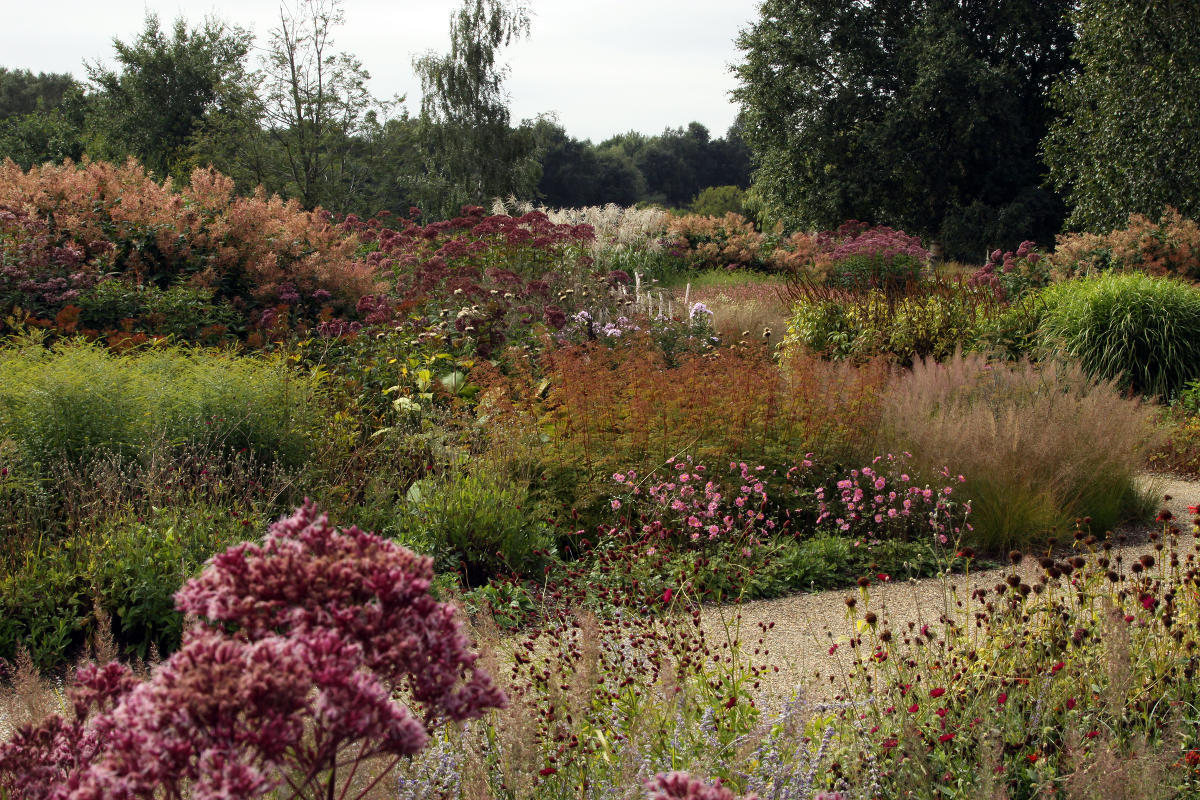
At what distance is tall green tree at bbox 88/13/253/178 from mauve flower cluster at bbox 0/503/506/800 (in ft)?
101

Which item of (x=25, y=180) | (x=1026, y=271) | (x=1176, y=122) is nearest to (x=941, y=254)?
(x=1176, y=122)

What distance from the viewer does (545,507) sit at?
5.25 meters

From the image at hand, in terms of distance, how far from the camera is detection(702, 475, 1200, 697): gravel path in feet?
12.1

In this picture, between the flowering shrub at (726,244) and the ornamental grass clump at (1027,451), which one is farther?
the flowering shrub at (726,244)

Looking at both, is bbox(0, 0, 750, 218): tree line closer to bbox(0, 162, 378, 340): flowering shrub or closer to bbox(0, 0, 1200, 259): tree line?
bbox(0, 0, 1200, 259): tree line

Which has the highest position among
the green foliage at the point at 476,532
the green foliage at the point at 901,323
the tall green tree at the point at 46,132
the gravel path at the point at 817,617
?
the tall green tree at the point at 46,132

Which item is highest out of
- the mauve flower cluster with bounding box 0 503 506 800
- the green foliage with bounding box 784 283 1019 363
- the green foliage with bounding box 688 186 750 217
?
the green foliage with bounding box 688 186 750 217

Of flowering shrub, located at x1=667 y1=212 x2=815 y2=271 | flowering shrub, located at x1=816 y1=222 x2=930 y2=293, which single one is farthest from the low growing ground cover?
flowering shrub, located at x1=667 y1=212 x2=815 y2=271

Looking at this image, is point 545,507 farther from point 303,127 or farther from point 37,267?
point 303,127

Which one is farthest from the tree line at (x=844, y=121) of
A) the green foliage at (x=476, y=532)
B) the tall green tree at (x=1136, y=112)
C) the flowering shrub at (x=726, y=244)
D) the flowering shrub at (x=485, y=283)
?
the green foliage at (x=476, y=532)

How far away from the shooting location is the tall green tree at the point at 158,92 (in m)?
29.5

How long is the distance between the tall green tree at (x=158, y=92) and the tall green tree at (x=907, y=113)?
56.9 ft

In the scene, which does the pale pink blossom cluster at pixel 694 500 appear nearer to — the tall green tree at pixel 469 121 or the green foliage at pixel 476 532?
the green foliage at pixel 476 532

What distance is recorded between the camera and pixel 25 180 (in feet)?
32.4
